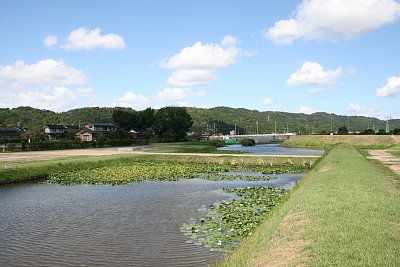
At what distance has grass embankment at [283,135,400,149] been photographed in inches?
2901

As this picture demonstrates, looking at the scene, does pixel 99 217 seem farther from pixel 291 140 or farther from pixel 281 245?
pixel 291 140

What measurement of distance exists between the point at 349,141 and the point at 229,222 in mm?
74008

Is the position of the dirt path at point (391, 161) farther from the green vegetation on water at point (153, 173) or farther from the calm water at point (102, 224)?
the calm water at point (102, 224)

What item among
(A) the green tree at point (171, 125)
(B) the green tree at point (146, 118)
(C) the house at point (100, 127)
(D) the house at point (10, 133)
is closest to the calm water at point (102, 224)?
(D) the house at point (10, 133)

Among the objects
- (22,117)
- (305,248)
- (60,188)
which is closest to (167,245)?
(305,248)

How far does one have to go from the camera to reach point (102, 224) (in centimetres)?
1567

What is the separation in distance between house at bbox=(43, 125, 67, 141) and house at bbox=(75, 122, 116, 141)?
5773mm

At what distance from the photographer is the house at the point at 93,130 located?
346 ft

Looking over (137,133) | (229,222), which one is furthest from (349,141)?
(229,222)

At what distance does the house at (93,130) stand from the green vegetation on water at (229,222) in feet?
289

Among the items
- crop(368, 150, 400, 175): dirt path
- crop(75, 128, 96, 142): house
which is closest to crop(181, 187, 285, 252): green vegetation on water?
crop(368, 150, 400, 175): dirt path

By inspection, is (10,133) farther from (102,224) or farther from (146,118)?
(102,224)

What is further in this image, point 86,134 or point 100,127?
point 100,127

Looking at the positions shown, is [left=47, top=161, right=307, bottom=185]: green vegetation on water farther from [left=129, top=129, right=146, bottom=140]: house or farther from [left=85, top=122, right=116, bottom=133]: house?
[left=129, top=129, right=146, bottom=140]: house
